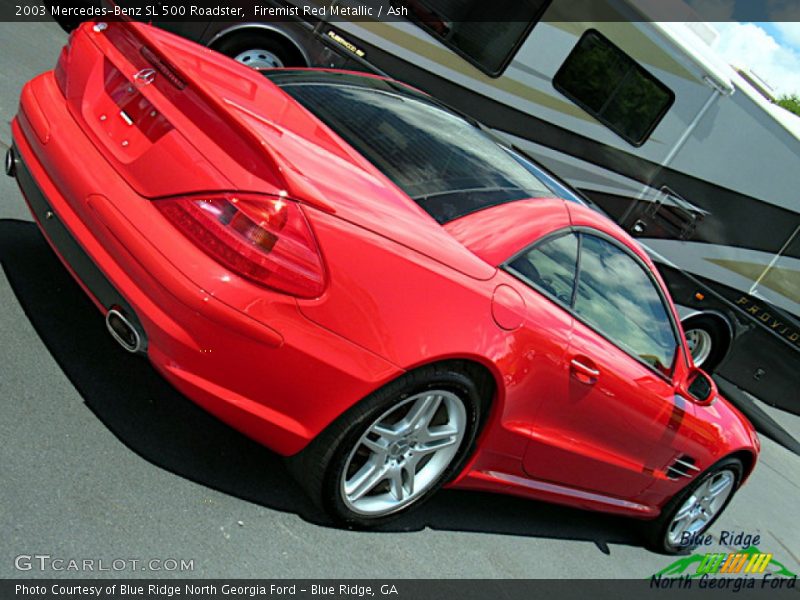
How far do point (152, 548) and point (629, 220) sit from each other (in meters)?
6.79

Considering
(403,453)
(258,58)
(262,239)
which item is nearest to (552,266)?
(403,453)

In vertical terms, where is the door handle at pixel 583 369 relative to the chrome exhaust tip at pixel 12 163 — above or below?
above

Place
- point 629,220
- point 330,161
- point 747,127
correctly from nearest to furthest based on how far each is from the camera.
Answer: point 330,161 → point 747,127 → point 629,220

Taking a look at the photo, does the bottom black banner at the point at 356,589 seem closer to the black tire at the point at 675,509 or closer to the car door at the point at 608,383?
the black tire at the point at 675,509

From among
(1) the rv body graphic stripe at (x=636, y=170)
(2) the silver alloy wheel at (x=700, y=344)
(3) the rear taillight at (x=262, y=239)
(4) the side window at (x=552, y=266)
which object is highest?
(1) the rv body graphic stripe at (x=636, y=170)

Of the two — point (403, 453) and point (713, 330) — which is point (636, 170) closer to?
point (713, 330)

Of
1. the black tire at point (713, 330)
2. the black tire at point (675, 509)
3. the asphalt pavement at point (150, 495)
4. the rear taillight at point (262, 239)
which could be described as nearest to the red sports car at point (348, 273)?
the rear taillight at point (262, 239)

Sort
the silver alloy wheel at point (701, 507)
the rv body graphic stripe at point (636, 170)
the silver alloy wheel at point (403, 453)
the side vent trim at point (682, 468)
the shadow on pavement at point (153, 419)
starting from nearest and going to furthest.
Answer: the silver alloy wheel at point (403, 453)
the shadow on pavement at point (153, 419)
the side vent trim at point (682, 468)
the silver alloy wheel at point (701, 507)
the rv body graphic stripe at point (636, 170)

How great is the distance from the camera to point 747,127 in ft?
26.0

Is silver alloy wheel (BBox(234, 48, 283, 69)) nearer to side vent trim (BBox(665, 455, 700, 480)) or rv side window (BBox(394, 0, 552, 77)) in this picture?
rv side window (BBox(394, 0, 552, 77))

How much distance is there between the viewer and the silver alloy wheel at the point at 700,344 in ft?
27.2

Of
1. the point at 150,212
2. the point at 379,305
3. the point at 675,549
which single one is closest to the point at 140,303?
the point at 150,212

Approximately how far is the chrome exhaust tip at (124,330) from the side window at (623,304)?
1.81 m

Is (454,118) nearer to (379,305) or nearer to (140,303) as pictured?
(379,305)
